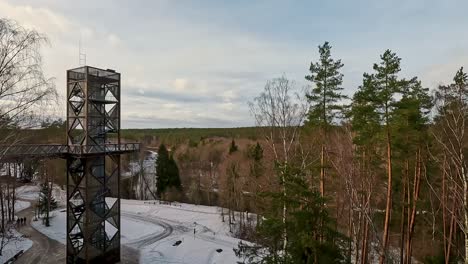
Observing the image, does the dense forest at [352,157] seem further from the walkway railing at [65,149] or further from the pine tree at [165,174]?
the pine tree at [165,174]

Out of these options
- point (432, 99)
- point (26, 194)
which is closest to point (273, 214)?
→ point (432, 99)

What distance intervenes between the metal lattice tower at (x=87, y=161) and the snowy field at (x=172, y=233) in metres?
3.90

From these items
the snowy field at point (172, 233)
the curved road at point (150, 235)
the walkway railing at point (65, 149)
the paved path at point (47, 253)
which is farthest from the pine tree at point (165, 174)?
the walkway railing at point (65, 149)

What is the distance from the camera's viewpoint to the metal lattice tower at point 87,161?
1656 cm

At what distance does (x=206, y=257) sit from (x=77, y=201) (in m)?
8.63

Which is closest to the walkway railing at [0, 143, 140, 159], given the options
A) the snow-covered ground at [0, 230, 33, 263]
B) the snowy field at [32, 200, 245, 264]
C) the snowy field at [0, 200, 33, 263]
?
the snowy field at [0, 200, 33, 263]

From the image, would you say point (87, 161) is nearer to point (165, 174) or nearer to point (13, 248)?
point (13, 248)

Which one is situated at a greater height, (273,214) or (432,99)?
(432,99)

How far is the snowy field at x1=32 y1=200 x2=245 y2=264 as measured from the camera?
67.6 ft

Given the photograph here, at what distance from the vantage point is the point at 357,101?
1282cm

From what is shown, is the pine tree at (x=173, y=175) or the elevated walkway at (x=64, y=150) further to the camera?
the pine tree at (x=173, y=175)

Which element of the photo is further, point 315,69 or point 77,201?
point 77,201

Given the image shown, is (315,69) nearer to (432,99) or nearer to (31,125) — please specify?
(432,99)

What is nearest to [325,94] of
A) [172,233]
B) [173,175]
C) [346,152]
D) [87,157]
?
[346,152]
